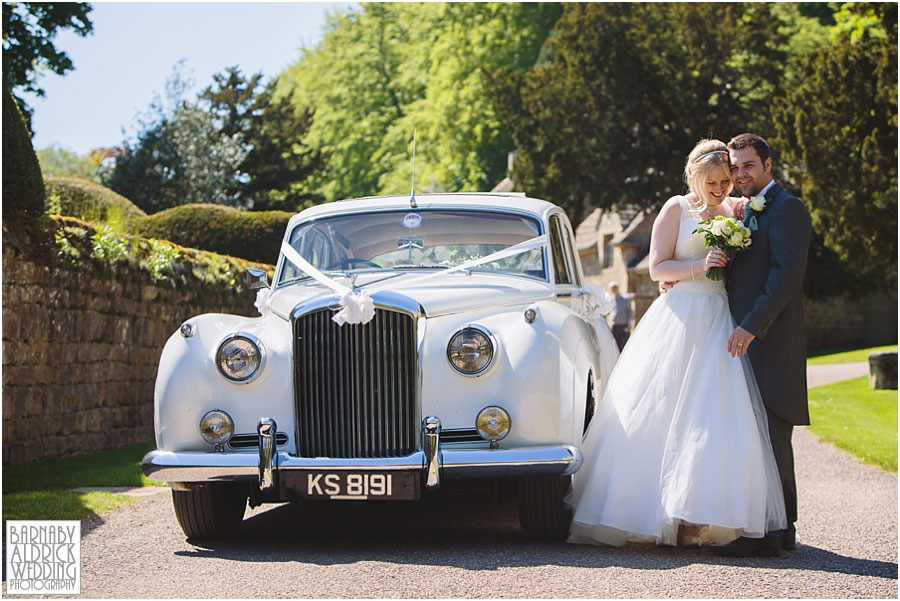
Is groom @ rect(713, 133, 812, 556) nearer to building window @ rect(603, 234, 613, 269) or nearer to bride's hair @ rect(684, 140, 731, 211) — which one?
bride's hair @ rect(684, 140, 731, 211)

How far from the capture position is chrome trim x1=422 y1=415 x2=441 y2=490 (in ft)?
18.2

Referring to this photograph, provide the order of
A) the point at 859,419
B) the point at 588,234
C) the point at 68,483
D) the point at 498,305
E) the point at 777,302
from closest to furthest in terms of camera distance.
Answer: the point at 777,302 → the point at 498,305 → the point at 68,483 → the point at 859,419 → the point at 588,234

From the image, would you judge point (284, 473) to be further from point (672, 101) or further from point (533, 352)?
point (672, 101)

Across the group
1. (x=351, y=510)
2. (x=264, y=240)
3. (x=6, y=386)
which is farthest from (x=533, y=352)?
(x=264, y=240)

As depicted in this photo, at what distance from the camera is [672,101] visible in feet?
115

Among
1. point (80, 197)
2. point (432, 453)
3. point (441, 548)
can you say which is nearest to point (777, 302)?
point (432, 453)

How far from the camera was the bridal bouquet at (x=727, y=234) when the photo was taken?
232 inches

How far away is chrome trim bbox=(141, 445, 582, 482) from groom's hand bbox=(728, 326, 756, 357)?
1.00 metres

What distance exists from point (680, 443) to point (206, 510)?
262 cm

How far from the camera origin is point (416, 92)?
51938 millimetres

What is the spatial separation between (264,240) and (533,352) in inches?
576

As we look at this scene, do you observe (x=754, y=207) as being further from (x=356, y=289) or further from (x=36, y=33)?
(x=36, y=33)

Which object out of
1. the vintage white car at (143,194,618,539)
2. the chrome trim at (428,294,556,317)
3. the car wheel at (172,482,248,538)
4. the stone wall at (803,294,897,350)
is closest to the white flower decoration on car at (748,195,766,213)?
the vintage white car at (143,194,618,539)

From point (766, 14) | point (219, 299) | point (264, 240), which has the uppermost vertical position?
point (766, 14)
